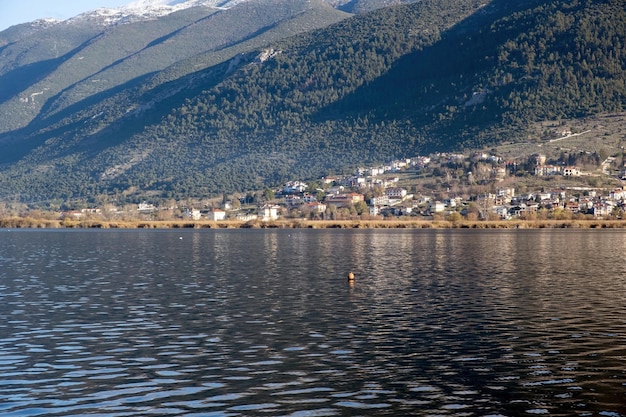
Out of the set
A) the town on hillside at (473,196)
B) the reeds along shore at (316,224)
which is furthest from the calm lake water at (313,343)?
the town on hillside at (473,196)

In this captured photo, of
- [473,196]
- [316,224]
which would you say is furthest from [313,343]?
[473,196]

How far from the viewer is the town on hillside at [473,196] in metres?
157

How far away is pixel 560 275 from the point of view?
5009 cm

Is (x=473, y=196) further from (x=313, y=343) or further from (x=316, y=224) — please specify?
(x=313, y=343)

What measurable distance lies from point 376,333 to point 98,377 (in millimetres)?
9874

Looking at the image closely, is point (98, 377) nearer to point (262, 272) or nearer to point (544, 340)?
point (544, 340)

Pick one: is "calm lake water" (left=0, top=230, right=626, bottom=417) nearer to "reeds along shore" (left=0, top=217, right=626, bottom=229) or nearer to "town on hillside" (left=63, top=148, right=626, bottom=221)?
"reeds along shore" (left=0, top=217, right=626, bottom=229)

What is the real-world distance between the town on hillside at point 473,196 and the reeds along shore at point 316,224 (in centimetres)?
400

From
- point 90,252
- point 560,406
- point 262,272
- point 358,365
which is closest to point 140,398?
point 358,365

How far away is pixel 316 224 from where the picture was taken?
5989 inches

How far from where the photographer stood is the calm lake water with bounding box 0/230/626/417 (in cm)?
2031

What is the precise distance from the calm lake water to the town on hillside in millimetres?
104384

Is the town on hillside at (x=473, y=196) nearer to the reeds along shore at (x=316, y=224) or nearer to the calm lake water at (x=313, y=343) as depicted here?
the reeds along shore at (x=316, y=224)

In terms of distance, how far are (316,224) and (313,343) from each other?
125 metres
